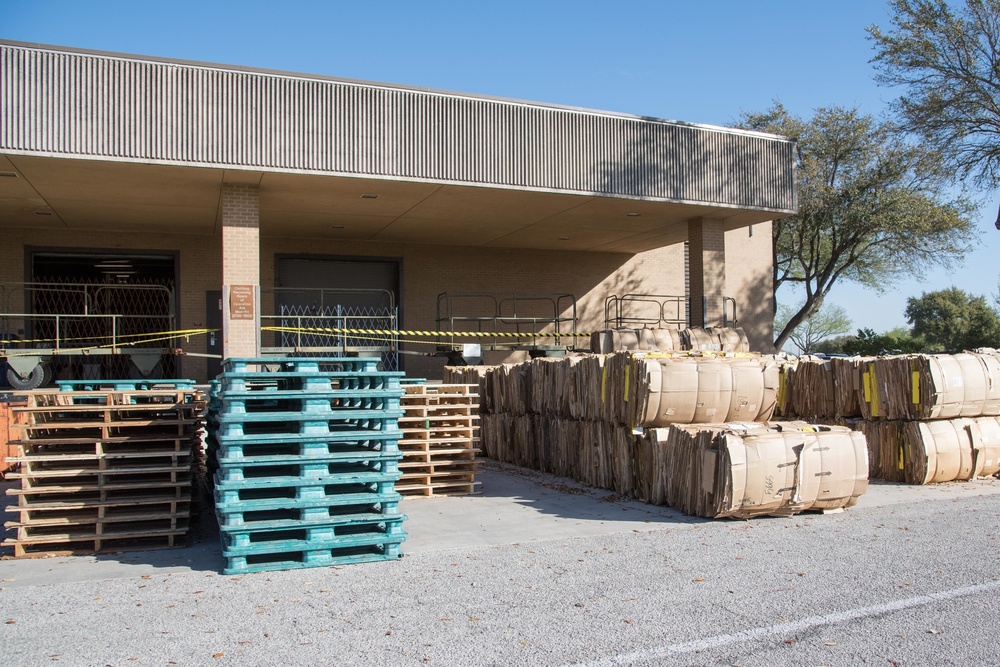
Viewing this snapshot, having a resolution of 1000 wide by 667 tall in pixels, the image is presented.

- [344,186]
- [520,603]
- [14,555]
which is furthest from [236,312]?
[520,603]

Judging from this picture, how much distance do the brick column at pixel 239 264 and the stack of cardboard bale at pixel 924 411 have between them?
1119 centimetres

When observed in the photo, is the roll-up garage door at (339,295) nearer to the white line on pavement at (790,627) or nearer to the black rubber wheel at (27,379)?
the black rubber wheel at (27,379)

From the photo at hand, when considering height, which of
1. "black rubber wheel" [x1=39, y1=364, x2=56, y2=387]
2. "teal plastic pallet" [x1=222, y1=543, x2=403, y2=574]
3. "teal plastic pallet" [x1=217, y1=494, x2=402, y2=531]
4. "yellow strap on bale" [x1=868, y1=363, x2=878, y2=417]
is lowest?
"teal plastic pallet" [x1=222, y1=543, x2=403, y2=574]

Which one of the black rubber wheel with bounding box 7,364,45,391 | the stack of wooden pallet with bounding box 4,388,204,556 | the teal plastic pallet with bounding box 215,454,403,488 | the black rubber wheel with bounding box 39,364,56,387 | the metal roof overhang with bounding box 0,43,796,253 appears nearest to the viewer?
the teal plastic pallet with bounding box 215,454,403,488

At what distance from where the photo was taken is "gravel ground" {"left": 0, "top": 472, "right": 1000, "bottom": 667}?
5.43 meters

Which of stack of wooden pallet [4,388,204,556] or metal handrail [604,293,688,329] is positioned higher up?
metal handrail [604,293,688,329]

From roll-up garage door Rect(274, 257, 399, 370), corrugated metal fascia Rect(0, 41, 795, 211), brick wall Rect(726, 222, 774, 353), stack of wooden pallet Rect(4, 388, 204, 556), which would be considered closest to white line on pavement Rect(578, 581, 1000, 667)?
stack of wooden pallet Rect(4, 388, 204, 556)

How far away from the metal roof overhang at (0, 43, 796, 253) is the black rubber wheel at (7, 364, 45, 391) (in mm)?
3726

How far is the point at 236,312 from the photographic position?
17141 mm

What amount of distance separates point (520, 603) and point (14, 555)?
205 inches

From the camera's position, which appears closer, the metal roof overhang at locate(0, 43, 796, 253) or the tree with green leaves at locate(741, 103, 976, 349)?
the metal roof overhang at locate(0, 43, 796, 253)

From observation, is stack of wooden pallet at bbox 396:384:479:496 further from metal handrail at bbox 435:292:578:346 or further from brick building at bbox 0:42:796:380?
metal handrail at bbox 435:292:578:346

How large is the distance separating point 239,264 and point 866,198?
2596 centimetres

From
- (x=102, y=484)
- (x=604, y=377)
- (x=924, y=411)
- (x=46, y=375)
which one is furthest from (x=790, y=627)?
(x=46, y=375)
